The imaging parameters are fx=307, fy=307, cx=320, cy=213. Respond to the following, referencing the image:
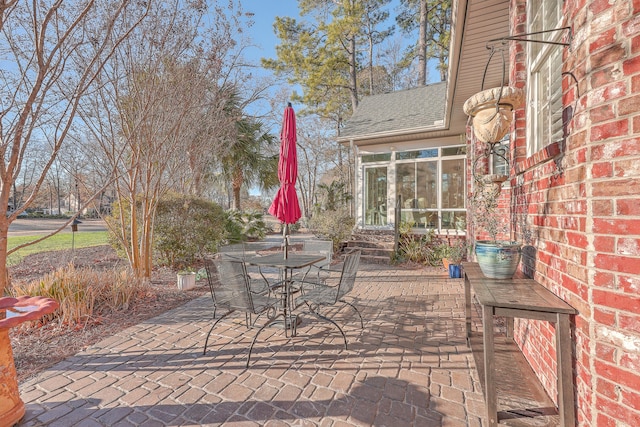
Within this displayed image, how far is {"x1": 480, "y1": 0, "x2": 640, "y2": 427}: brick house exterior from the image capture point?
141 centimetres

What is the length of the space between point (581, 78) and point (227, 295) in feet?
11.2

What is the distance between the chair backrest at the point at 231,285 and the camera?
317 cm

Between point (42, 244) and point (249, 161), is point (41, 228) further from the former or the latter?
point (249, 161)

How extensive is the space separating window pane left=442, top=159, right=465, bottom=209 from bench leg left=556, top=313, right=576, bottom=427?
830cm

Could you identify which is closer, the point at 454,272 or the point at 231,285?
the point at 231,285

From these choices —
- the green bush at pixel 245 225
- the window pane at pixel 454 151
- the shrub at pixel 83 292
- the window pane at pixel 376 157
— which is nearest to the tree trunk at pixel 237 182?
the green bush at pixel 245 225

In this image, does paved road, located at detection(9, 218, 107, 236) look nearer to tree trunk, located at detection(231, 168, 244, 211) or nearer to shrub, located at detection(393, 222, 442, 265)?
tree trunk, located at detection(231, 168, 244, 211)

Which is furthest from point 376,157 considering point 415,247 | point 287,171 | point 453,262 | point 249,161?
point 287,171

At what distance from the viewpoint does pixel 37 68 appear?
344 cm

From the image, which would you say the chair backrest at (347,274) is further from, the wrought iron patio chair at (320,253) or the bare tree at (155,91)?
the bare tree at (155,91)

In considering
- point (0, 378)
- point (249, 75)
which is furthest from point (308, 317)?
point (249, 75)

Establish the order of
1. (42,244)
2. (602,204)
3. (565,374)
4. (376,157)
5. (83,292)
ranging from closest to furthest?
1. (602,204)
2. (565,374)
3. (83,292)
4. (376,157)
5. (42,244)

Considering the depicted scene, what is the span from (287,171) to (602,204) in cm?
308

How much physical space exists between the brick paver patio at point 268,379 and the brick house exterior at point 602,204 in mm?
992
